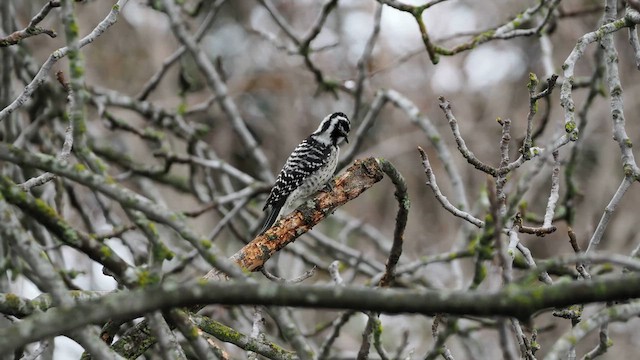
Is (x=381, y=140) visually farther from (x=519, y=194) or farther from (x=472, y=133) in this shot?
(x=519, y=194)

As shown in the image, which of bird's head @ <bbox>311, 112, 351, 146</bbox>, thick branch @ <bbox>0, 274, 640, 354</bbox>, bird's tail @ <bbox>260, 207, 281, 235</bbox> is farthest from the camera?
bird's head @ <bbox>311, 112, 351, 146</bbox>

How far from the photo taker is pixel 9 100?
17.9ft

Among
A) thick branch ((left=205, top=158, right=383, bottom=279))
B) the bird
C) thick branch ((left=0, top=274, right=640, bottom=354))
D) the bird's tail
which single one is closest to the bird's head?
the bird

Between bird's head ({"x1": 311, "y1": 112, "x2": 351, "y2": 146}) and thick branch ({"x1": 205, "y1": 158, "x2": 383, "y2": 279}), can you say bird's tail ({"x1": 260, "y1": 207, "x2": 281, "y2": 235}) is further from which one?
thick branch ({"x1": 205, "y1": 158, "x2": 383, "y2": 279})

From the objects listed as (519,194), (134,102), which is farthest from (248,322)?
(519,194)

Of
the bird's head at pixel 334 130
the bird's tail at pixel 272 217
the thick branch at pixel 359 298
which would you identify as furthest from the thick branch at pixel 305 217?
the bird's head at pixel 334 130

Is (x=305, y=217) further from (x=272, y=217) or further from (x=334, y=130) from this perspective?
(x=334, y=130)

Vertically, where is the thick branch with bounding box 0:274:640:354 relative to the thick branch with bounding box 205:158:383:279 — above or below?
below

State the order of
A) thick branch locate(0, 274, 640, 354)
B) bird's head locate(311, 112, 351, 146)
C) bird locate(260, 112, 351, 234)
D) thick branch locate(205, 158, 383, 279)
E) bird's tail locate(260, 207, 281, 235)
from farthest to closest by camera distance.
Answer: bird's head locate(311, 112, 351, 146)
bird locate(260, 112, 351, 234)
bird's tail locate(260, 207, 281, 235)
thick branch locate(205, 158, 383, 279)
thick branch locate(0, 274, 640, 354)

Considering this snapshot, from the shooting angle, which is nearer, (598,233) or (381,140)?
(598,233)

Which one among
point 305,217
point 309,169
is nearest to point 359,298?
point 305,217

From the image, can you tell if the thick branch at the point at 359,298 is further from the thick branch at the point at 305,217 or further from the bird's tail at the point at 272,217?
the bird's tail at the point at 272,217

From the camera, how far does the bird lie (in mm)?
5922

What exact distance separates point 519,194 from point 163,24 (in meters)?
8.94
